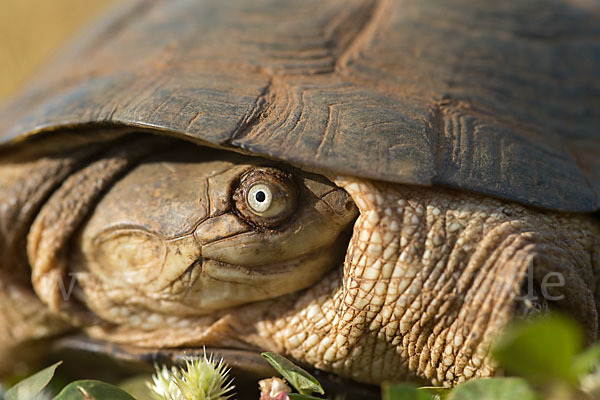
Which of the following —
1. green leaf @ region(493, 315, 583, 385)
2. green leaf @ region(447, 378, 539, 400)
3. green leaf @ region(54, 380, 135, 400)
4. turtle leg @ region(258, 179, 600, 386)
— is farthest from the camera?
turtle leg @ region(258, 179, 600, 386)

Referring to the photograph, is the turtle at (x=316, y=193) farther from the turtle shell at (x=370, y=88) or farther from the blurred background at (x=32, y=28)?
the blurred background at (x=32, y=28)

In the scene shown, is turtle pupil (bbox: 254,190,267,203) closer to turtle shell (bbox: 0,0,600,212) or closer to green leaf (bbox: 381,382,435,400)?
turtle shell (bbox: 0,0,600,212)

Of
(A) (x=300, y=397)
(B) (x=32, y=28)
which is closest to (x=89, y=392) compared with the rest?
(A) (x=300, y=397)

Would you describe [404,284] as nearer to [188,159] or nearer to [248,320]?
[248,320]

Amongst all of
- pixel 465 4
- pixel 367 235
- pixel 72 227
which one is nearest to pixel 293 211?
pixel 367 235

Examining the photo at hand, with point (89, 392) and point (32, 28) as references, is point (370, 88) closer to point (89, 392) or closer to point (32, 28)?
point (89, 392)

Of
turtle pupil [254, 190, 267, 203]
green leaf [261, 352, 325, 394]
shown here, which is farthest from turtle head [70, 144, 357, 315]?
green leaf [261, 352, 325, 394]

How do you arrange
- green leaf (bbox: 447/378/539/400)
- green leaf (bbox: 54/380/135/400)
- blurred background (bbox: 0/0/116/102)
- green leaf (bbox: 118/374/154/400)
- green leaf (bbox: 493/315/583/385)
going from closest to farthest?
green leaf (bbox: 493/315/583/385), green leaf (bbox: 447/378/539/400), green leaf (bbox: 54/380/135/400), green leaf (bbox: 118/374/154/400), blurred background (bbox: 0/0/116/102)
